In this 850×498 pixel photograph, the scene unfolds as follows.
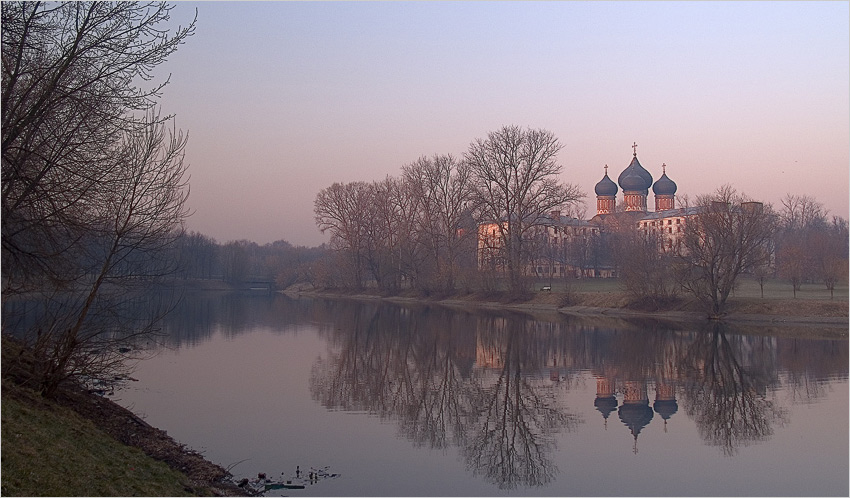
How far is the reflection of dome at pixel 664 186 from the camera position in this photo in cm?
9656

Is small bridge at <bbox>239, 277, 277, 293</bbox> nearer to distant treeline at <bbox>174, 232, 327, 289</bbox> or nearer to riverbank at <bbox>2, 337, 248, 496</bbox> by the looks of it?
distant treeline at <bbox>174, 232, 327, 289</bbox>

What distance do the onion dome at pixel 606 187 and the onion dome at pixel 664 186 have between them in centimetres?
511

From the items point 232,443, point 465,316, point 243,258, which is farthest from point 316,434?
point 243,258

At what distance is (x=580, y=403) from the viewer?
15.8 meters

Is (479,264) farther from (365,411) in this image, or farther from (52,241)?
(52,241)

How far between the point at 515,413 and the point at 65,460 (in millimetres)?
9133

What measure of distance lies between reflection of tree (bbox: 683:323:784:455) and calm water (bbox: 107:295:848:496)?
0.20 ft

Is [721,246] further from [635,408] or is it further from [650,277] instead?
[635,408]

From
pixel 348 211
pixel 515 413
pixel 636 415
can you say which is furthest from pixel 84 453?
pixel 348 211

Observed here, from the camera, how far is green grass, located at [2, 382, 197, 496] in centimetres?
667

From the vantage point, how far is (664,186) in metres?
96.6

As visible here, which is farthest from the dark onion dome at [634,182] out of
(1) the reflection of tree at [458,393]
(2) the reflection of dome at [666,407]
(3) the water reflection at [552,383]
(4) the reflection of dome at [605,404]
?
(2) the reflection of dome at [666,407]

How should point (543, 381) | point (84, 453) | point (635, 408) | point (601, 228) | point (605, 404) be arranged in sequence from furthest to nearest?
point (601, 228) → point (543, 381) → point (605, 404) → point (635, 408) → point (84, 453)

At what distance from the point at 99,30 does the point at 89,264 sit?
154 inches
